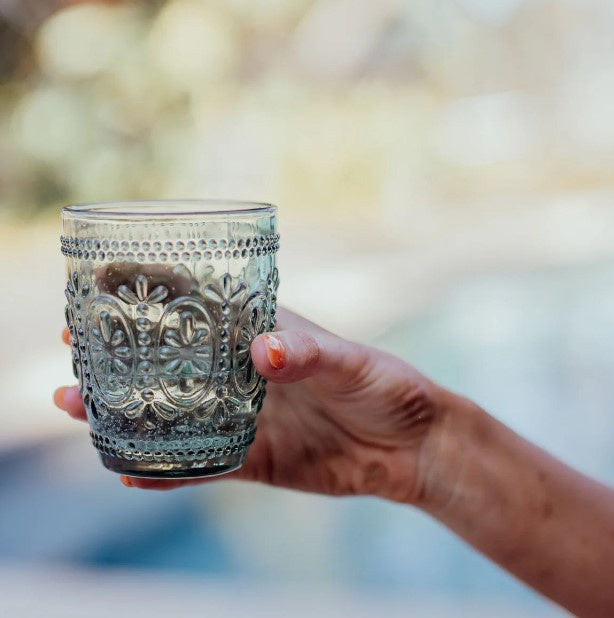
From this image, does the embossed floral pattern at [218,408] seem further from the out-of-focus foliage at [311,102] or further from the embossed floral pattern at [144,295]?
the out-of-focus foliage at [311,102]

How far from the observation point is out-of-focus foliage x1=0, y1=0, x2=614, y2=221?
604 centimetres

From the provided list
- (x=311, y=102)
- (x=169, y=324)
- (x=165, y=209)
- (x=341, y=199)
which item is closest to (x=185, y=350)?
(x=169, y=324)

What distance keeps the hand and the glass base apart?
14cm

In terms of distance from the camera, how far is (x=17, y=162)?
599 cm

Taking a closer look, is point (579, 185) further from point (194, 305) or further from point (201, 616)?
point (194, 305)

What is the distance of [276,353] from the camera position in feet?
2.72

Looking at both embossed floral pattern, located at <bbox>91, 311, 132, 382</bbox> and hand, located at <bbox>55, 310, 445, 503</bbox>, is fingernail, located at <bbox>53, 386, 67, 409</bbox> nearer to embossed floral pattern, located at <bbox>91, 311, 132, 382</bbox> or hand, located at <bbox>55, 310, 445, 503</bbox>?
hand, located at <bbox>55, 310, 445, 503</bbox>

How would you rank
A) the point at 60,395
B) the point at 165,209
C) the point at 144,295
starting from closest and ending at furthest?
1. the point at 144,295
2. the point at 165,209
3. the point at 60,395

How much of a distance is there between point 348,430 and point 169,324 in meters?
0.43

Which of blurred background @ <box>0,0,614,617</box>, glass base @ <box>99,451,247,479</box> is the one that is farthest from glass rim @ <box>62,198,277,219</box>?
blurred background @ <box>0,0,614,617</box>

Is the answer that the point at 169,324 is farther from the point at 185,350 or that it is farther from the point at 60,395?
the point at 60,395

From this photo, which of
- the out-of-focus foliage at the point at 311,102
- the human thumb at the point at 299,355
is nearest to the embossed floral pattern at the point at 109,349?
the human thumb at the point at 299,355

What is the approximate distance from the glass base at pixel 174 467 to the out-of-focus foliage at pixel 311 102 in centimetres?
519

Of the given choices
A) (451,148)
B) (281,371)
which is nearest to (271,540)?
(451,148)
